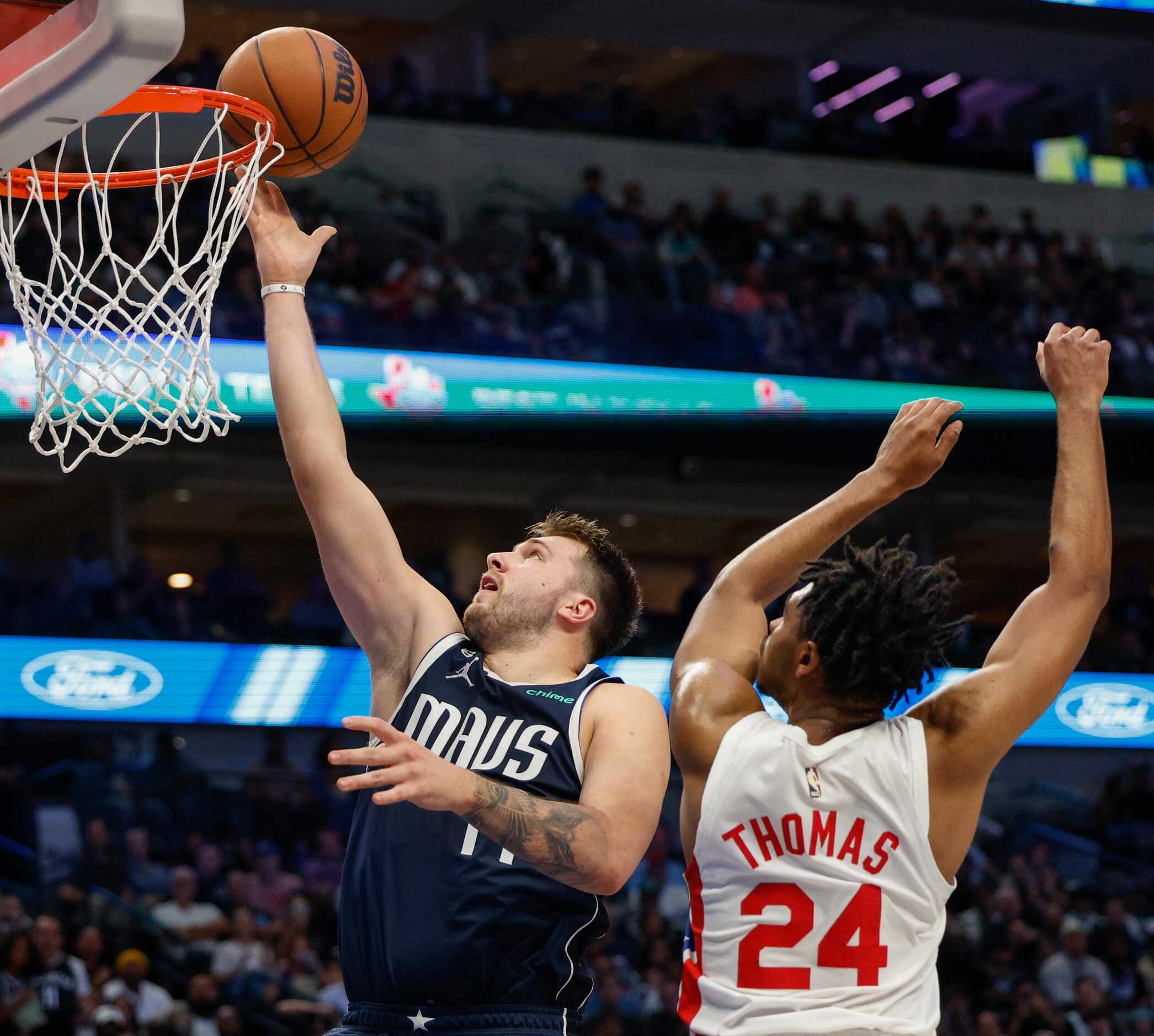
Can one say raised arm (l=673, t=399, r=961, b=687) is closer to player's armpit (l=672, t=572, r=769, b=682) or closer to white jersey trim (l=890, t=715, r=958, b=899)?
player's armpit (l=672, t=572, r=769, b=682)

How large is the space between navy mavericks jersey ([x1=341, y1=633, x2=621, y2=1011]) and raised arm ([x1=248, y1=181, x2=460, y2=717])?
151 mm

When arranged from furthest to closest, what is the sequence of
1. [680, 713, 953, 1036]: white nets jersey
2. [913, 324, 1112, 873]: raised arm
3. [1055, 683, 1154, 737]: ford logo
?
[1055, 683, 1154, 737]: ford logo → [913, 324, 1112, 873]: raised arm → [680, 713, 953, 1036]: white nets jersey

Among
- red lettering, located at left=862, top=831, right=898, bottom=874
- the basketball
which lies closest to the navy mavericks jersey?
red lettering, located at left=862, top=831, right=898, bottom=874

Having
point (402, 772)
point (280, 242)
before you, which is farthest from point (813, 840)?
point (280, 242)

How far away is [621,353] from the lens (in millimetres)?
13539

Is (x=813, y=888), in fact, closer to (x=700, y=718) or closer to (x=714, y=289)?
(x=700, y=718)

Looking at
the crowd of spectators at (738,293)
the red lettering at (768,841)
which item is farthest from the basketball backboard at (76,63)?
the crowd of spectators at (738,293)

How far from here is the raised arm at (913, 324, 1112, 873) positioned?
2.73 meters

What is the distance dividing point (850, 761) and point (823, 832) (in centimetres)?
13

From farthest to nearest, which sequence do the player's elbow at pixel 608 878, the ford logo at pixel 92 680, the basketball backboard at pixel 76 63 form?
the ford logo at pixel 92 680 → the basketball backboard at pixel 76 63 → the player's elbow at pixel 608 878

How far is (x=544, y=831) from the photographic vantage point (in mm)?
2318

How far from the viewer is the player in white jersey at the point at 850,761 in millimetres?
2648

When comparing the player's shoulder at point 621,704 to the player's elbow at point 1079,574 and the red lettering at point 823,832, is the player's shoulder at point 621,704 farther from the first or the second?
the player's elbow at point 1079,574

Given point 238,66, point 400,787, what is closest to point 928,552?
point 238,66
